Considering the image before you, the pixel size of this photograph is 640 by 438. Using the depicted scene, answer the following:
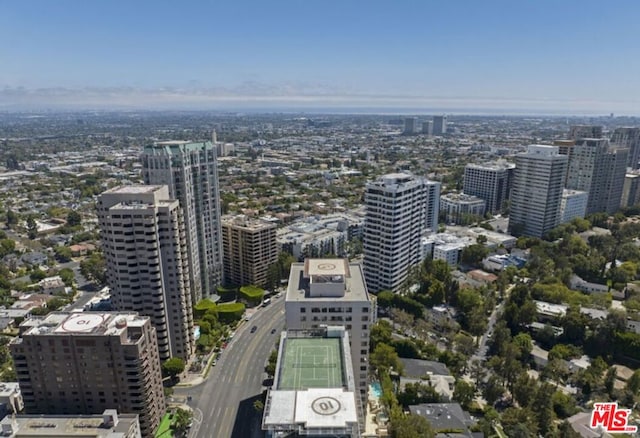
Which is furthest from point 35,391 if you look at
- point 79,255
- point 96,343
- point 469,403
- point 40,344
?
point 79,255

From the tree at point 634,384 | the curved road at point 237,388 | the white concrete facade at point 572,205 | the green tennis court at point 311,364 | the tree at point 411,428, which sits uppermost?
the green tennis court at point 311,364

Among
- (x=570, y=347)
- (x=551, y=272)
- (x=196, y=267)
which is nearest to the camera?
(x=570, y=347)

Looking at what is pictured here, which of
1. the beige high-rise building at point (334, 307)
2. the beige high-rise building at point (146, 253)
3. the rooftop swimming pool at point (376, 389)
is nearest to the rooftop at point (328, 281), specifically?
the beige high-rise building at point (334, 307)

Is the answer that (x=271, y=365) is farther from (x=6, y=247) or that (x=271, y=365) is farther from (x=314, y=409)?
(x=6, y=247)

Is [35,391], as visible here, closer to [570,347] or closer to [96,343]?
[96,343]

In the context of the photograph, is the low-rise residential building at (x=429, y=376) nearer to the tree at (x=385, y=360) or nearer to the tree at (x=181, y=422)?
the tree at (x=385, y=360)

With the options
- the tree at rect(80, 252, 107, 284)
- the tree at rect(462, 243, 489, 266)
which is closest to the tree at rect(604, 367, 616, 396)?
the tree at rect(462, 243, 489, 266)
